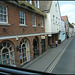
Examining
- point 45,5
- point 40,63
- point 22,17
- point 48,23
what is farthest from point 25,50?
point 45,5

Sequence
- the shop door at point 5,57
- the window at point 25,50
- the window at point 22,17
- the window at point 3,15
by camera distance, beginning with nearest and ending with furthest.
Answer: the window at point 3,15
the shop door at point 5,57
the window at point 22,17
the window at point 25,50

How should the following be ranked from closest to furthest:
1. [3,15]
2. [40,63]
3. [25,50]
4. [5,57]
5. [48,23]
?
1. [3,15]
2. [5,57]
3. [40,63]
4. [25,50]
5. [48,23]

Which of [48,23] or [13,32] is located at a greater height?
[48,23]

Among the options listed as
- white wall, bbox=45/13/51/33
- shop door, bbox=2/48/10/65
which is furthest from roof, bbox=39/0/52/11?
shop door, bbox=2/48/10/65

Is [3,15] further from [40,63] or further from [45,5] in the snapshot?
[45,5]

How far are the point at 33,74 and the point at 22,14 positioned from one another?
27.2ft

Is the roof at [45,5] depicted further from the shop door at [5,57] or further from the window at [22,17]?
the shop door at [5,57]

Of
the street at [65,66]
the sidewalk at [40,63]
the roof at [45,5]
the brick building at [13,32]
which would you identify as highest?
the roof at [45,5]

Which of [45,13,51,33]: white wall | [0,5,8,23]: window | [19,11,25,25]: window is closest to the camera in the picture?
[0,5,8,23]: window

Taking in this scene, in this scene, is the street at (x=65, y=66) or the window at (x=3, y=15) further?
the street at (x=65, y=66)

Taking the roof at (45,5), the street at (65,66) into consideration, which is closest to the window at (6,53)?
the street at (65,66)

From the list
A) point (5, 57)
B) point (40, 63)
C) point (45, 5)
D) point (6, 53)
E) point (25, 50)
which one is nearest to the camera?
point (5, 57)

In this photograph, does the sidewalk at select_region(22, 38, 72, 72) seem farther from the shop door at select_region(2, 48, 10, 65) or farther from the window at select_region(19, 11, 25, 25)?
the window at select_region(19, 11, 25, 25)

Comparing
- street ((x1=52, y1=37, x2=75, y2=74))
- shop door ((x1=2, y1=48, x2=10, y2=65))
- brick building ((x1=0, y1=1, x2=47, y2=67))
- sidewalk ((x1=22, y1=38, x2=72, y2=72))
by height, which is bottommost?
sidewalk ((x1=22, y1=38, x2=72, y2=72))
